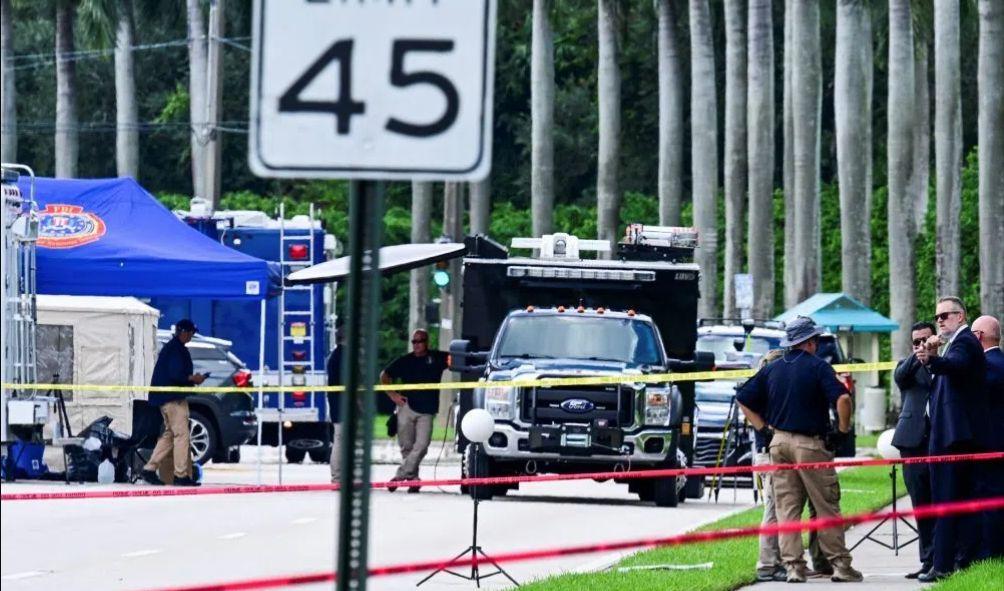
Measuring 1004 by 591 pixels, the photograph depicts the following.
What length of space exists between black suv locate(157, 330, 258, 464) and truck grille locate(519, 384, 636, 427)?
258 inches

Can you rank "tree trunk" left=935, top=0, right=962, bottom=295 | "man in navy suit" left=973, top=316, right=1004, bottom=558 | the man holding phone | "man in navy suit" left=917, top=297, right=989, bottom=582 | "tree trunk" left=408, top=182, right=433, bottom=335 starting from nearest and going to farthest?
"man in navy suit" left=917, top=297, right=989, bottom=582
"man in navy suit" left=973, top=316, right=1004, bottom=558
the man holding phone
"tree trunk" left=935, top=0, right=962, bottom=295
"tree trunk" left=408, top=182, right=433, bottom=335

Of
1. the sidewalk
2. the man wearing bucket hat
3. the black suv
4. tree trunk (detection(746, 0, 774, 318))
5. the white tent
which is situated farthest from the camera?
tree trunk (detection(746, 0, 774, 318))

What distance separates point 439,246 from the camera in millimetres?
26094

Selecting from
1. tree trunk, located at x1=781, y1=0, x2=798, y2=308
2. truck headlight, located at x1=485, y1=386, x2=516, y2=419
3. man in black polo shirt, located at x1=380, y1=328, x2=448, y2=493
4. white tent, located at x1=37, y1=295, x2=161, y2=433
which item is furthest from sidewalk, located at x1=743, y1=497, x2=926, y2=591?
tree trunk, located at x1=781, y1=0, x2=798, y2=308

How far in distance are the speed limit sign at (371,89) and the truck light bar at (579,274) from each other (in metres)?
19.9

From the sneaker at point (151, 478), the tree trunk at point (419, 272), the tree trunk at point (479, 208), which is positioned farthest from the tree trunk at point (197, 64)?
the sneaker at point (151, 478)

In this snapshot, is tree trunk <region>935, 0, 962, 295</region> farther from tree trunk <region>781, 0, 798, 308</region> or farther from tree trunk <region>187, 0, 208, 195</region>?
tree trunk <region>187, 0, 208, 195</region>

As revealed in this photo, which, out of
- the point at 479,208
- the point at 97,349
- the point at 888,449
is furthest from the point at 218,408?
the point at 479,208

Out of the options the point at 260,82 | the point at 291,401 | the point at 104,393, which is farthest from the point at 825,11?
the point at 260,82

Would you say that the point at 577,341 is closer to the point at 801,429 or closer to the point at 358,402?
the point at 801,429

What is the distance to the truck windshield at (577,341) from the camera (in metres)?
24.5

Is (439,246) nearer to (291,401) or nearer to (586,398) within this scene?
(586,398)

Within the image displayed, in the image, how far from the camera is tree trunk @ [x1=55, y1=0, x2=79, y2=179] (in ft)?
181

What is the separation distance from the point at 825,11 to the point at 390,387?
3528 centimetres
